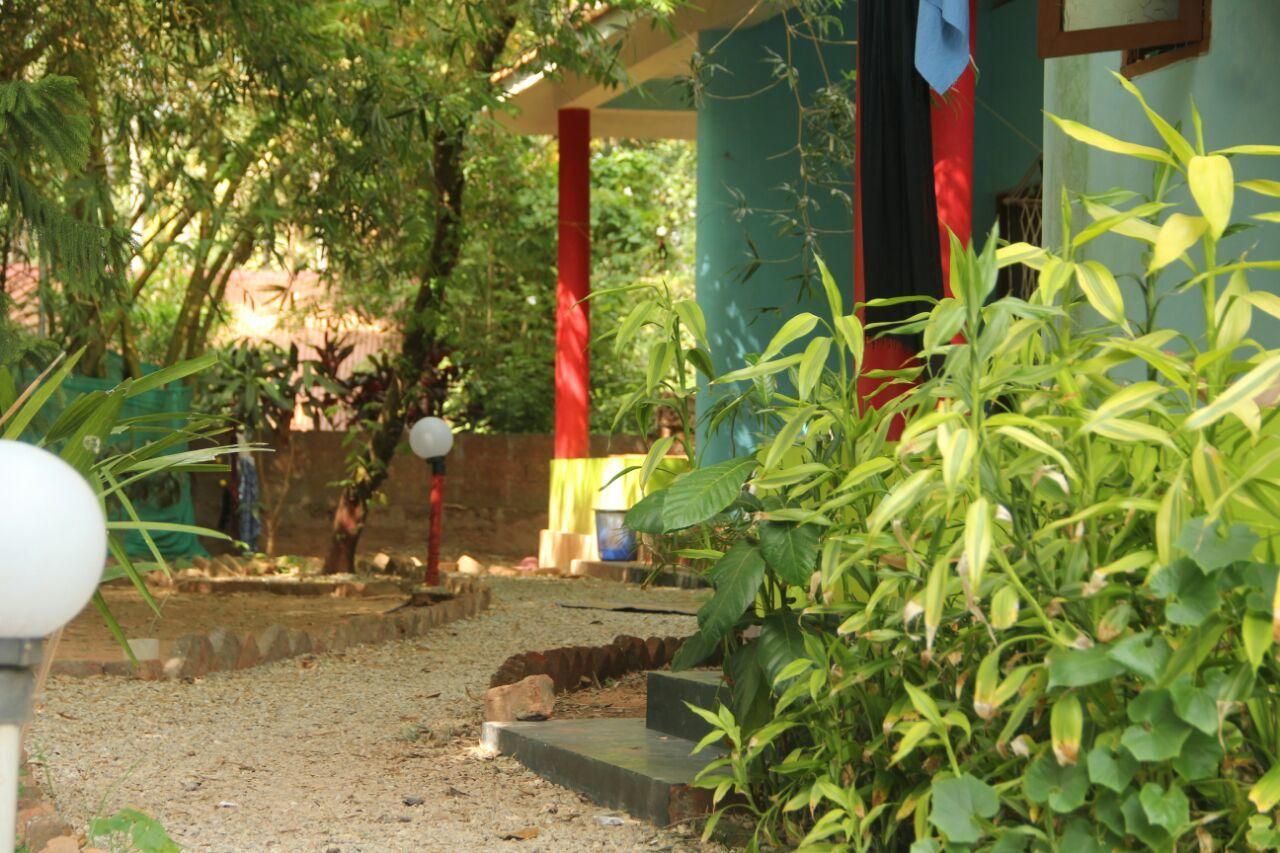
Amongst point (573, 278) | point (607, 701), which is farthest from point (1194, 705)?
point (573, 278)

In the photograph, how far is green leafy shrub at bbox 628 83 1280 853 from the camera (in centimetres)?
197

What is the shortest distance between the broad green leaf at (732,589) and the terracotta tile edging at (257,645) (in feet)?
10.4

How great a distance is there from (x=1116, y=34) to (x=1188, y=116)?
27cm

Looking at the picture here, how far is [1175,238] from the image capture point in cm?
214

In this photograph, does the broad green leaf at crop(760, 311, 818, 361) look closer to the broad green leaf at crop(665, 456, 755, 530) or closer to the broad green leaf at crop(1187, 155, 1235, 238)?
the broad green leaf at crop(665, 456, 755, 530)

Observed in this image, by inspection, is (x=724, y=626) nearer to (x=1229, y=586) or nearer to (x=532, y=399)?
(x=1229, y=586)

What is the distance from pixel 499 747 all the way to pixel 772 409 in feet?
5.94

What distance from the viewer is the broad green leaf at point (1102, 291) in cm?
219

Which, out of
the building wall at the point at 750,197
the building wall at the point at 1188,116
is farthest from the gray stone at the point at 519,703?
the building wall at the point at 750,197

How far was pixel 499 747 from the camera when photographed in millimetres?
4168

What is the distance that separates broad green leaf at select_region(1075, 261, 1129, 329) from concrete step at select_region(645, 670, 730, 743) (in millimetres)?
1722

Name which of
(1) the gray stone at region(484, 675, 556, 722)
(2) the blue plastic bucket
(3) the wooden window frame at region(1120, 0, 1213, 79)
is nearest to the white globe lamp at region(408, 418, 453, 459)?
(2) the blue plastic bucket

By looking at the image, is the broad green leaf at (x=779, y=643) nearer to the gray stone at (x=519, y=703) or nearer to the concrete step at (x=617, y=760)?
the concrete step at (x=617, y=760)

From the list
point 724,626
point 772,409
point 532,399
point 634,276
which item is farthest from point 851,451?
point 634,276
